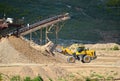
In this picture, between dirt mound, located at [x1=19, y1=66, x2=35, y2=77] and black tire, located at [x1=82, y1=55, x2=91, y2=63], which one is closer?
dirt mound, located at [x1=19, y1=66, x2=35, y2=77]

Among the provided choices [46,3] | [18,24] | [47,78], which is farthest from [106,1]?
[47,78]

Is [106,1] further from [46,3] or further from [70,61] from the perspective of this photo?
[70,61]

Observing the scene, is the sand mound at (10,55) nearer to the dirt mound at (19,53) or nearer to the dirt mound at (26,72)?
the dirt mound at (19,53)

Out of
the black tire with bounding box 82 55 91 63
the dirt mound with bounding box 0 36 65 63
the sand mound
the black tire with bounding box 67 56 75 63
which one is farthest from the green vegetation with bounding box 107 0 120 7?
the sand mound

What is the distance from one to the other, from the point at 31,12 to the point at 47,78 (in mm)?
65347

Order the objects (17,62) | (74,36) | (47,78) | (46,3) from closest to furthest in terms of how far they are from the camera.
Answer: (47,78) → (17,62) → (74,36) → (46,3)

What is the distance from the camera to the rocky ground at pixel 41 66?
1548 inches

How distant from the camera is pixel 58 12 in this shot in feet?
339

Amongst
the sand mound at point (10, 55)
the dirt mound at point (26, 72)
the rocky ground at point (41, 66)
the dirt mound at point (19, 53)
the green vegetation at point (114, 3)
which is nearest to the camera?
the dirt mound at point (26, 72)

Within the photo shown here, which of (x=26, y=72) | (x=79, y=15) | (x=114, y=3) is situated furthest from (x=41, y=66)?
(x=114, y=3)

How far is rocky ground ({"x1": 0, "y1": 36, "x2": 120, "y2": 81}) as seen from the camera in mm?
39312

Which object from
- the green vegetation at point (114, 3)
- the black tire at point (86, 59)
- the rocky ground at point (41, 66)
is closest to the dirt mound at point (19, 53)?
the rocky ground at point (41, 66)

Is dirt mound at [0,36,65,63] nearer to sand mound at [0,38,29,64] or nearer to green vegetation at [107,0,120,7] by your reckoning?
sand mound at [0,38,29,64]

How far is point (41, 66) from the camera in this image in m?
42.8
